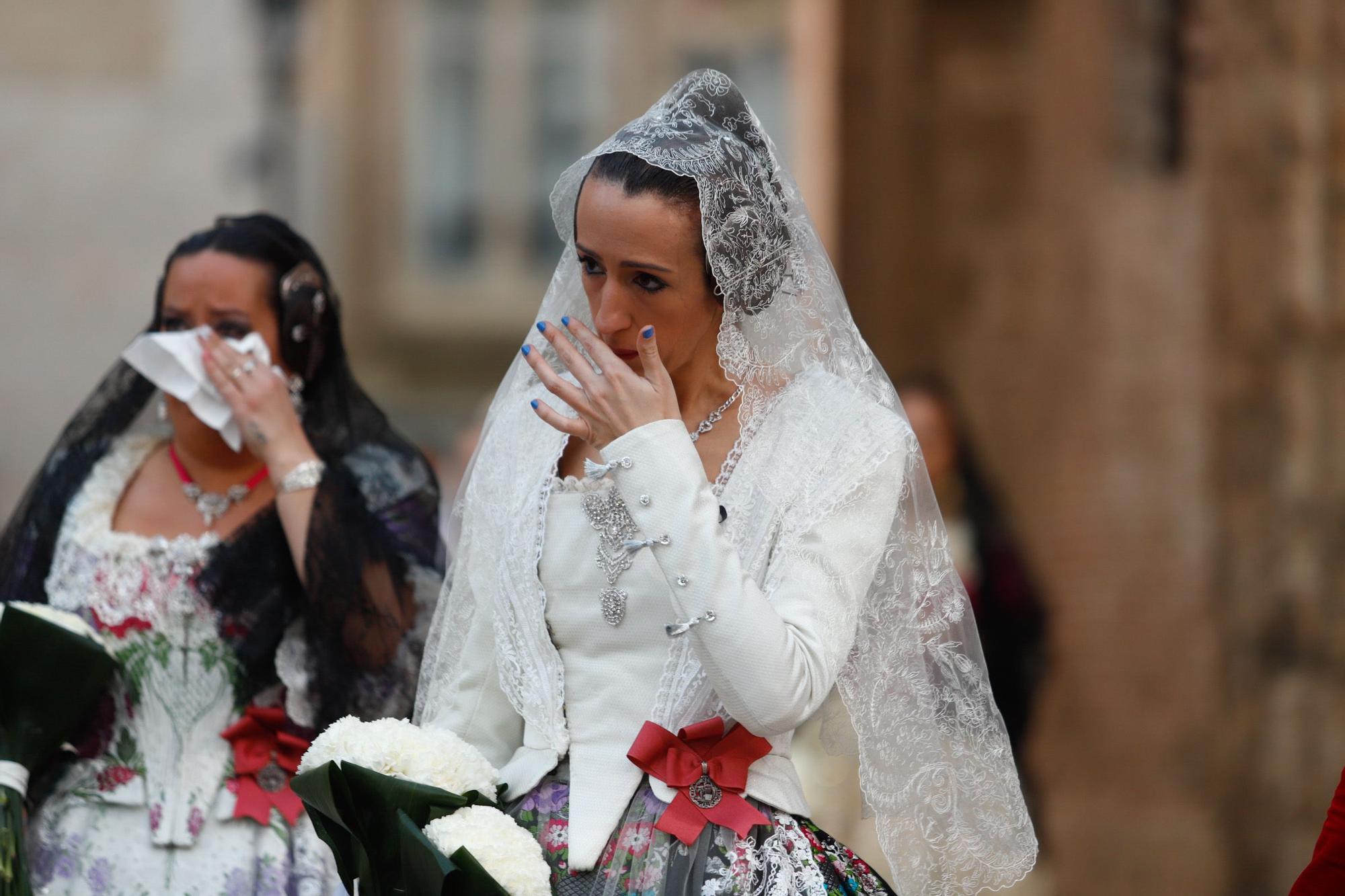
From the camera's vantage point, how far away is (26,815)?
3537 mm

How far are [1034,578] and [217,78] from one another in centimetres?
543

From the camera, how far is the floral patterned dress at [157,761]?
11.5ft

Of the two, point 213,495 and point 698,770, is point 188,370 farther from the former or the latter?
point 698,770

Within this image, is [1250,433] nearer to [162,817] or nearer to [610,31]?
[162,817]

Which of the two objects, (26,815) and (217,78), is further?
(217,78)

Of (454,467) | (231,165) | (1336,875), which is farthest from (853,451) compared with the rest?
(454,467)

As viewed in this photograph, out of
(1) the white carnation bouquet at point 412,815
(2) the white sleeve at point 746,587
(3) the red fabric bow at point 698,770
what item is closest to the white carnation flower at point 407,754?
(1) the white carnation bouquet at point 412,815

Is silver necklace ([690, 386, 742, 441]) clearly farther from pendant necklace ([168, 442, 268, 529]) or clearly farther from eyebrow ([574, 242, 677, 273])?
pendant necklace ([168, 442, 268, 529])

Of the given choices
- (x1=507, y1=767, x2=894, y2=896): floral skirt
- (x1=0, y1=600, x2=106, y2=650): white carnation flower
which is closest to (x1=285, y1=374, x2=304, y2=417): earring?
(x1=0, y1=600, x2=106, y2=650): white carnation flower

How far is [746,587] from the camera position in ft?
8.59

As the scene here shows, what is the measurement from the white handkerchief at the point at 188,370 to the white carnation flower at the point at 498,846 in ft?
4.42

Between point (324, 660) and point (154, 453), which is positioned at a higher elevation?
point (154, 453)

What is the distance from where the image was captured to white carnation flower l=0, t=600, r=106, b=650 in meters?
3.40

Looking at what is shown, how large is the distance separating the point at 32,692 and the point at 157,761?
0.32 meters
